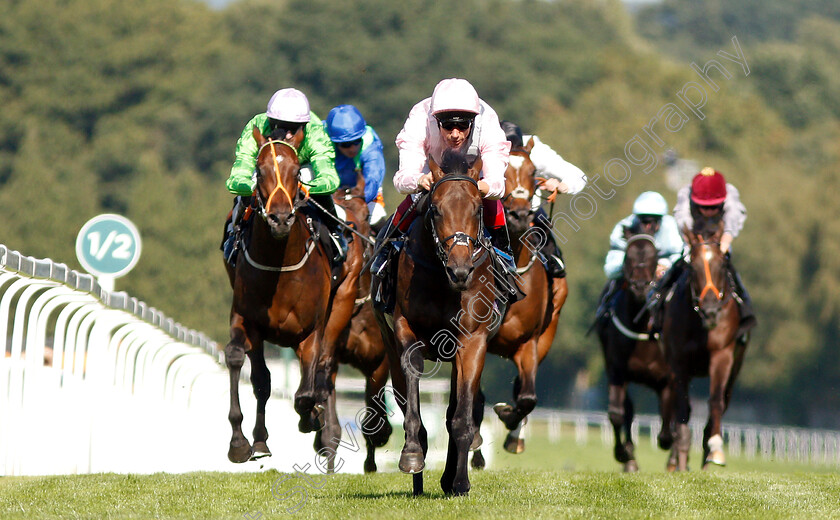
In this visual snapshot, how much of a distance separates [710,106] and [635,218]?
42.0 metres

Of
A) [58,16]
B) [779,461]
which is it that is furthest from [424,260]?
[58,16]

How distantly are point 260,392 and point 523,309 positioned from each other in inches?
76.9

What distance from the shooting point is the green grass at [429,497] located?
7.26m

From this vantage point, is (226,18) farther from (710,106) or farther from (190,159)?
(710,106)

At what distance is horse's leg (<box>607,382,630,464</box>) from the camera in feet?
45.0

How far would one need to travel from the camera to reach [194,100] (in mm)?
57750

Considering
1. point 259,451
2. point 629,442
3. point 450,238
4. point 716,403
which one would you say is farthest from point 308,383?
point 629,442

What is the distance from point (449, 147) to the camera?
326 inches

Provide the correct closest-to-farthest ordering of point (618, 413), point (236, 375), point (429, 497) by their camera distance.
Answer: point (429, 497), point (236, 375), point (618, 413)

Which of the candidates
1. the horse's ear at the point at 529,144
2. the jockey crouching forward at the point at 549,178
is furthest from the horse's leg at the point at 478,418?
the horse's ear at the point at 529,144

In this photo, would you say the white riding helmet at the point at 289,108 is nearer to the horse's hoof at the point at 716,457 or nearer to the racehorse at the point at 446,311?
the racehorse at the point at 446,311

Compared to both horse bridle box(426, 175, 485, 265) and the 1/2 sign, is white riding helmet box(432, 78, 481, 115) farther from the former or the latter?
the 1/2 sign

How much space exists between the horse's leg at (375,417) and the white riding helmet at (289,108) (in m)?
2.69

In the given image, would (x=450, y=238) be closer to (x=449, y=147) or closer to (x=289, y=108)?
(x=449, y=147)
